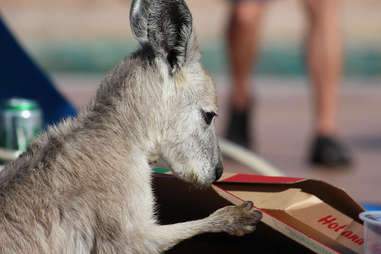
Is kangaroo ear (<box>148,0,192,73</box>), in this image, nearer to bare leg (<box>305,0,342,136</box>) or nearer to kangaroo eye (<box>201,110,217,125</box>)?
kangaroo eye (<box>201,110,217,125</box>)

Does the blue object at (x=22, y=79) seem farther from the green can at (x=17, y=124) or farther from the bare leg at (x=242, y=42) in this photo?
the bare leg at (x=242, y=42)

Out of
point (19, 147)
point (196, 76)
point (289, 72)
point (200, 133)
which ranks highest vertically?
point (196, 76)

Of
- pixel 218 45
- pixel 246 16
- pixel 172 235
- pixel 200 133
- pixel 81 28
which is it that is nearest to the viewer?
pixel 172 235

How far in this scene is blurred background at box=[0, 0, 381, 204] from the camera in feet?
20.1

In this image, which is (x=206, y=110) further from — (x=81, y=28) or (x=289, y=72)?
(x=81, y=28)

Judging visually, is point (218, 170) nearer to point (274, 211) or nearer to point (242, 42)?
point (274, 211)

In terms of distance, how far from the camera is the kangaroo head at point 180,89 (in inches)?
69.6

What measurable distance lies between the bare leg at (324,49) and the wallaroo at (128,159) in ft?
9.49

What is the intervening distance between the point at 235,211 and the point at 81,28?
14.3 meters

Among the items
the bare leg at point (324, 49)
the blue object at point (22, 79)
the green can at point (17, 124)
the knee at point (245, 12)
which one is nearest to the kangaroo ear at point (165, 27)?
the green can at point (17, 124)

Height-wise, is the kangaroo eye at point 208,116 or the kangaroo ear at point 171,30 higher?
the kangaroo ear at point 171,30

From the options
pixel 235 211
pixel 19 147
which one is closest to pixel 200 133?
pixel 235 211

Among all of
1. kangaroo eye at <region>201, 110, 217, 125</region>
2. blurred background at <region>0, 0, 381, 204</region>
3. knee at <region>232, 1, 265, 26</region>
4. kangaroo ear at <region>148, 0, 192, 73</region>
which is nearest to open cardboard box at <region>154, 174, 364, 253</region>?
kangaroo eye at <region>201, 110, 217, 125</region>

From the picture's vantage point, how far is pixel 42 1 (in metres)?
16.5
